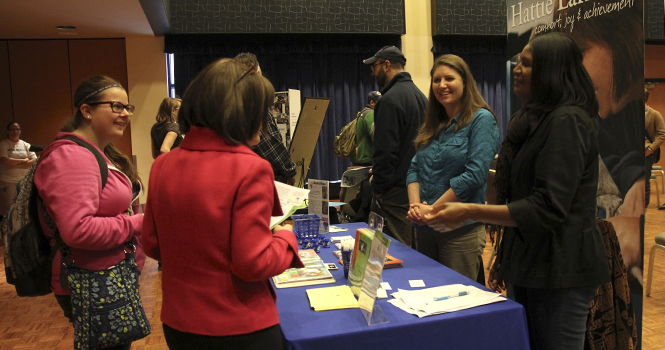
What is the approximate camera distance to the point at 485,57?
300 inches

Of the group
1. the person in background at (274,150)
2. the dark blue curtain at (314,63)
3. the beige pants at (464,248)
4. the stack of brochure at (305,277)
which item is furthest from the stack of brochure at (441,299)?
the dark blue curtain at (314,63)

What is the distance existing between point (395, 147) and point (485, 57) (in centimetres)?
583

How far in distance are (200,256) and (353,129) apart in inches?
146

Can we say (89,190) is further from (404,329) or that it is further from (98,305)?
(404,329)

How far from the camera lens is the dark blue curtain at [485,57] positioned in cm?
717

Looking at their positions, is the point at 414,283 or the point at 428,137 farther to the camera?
the point at 428,137

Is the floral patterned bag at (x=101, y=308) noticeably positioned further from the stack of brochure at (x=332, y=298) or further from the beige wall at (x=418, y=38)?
the beige wall at (x=418, y=38)

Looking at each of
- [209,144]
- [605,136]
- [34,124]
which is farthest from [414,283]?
[34,124]

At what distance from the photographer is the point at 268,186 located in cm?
95

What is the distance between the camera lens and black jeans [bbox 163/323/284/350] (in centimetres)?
97

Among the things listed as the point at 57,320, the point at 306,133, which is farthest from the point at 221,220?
the point at 57,320

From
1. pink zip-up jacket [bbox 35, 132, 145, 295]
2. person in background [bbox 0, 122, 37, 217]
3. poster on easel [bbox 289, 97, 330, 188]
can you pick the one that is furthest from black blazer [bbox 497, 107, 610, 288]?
person in background [bbox 0, 122, 37, 217]

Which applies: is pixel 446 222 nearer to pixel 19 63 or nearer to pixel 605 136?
pixel 605 136

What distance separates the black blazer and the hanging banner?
676 millimetres
